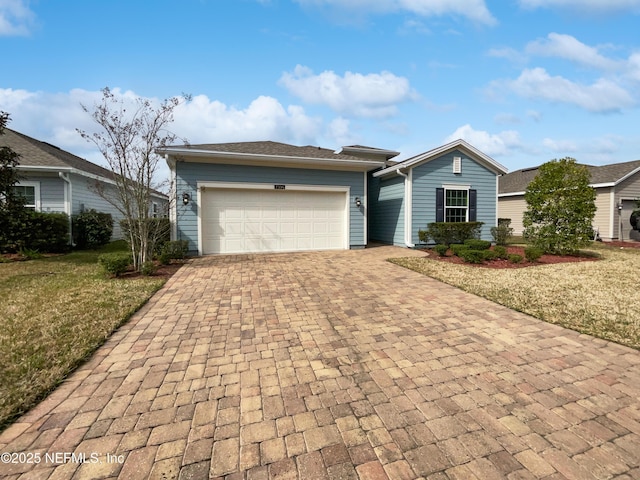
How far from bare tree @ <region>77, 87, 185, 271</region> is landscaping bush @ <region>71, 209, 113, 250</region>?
471 cm

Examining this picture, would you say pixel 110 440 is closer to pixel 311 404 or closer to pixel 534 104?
pixel 311 404

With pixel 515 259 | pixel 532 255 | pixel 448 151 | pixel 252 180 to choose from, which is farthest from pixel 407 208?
pixel 252 180

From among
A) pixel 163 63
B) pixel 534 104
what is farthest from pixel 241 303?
pixel 534 104

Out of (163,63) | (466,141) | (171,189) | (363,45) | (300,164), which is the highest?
(363,45)

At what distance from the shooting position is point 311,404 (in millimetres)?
2344

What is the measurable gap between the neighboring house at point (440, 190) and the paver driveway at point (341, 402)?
7.95m

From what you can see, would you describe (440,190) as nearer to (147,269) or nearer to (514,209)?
(147,269)

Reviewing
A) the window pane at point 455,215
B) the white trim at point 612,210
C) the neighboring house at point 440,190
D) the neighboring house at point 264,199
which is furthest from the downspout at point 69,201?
the white trim at point 612,210

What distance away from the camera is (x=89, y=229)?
12.0 metres

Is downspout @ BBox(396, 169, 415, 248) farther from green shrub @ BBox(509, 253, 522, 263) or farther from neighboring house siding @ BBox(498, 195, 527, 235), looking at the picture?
neighboring house siding @ BBox(498, 195, 527, 235)

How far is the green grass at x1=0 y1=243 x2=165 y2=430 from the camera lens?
8.50 ft

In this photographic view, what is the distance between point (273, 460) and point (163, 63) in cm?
1106

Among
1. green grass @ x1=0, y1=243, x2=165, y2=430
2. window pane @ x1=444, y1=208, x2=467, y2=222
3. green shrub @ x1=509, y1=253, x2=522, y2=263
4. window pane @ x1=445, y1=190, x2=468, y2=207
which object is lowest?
green grass @ x1=0, y1=243, x2=165, y2=430

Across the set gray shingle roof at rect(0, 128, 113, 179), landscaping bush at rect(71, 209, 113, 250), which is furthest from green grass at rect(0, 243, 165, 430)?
gray shingle roof at rect(0, 128, 113, 179)
